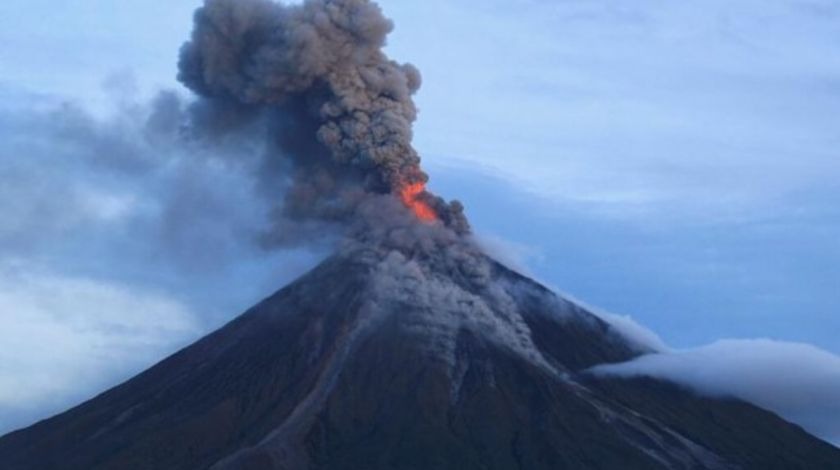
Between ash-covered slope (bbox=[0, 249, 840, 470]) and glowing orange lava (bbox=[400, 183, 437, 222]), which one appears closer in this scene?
ash-covered slope (bbox=[0, 249, 840, 470])

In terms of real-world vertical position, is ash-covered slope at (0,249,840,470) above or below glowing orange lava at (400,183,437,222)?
below

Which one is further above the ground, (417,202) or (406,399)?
(417,202)

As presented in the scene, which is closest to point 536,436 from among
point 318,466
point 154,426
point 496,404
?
point 496,404

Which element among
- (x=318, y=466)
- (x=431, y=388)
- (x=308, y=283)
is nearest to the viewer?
(x=318, y=466)

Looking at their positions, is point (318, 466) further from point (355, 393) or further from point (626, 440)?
point (626, 440)

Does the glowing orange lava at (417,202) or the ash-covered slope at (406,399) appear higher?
the glowing orange lava at (417,202)
